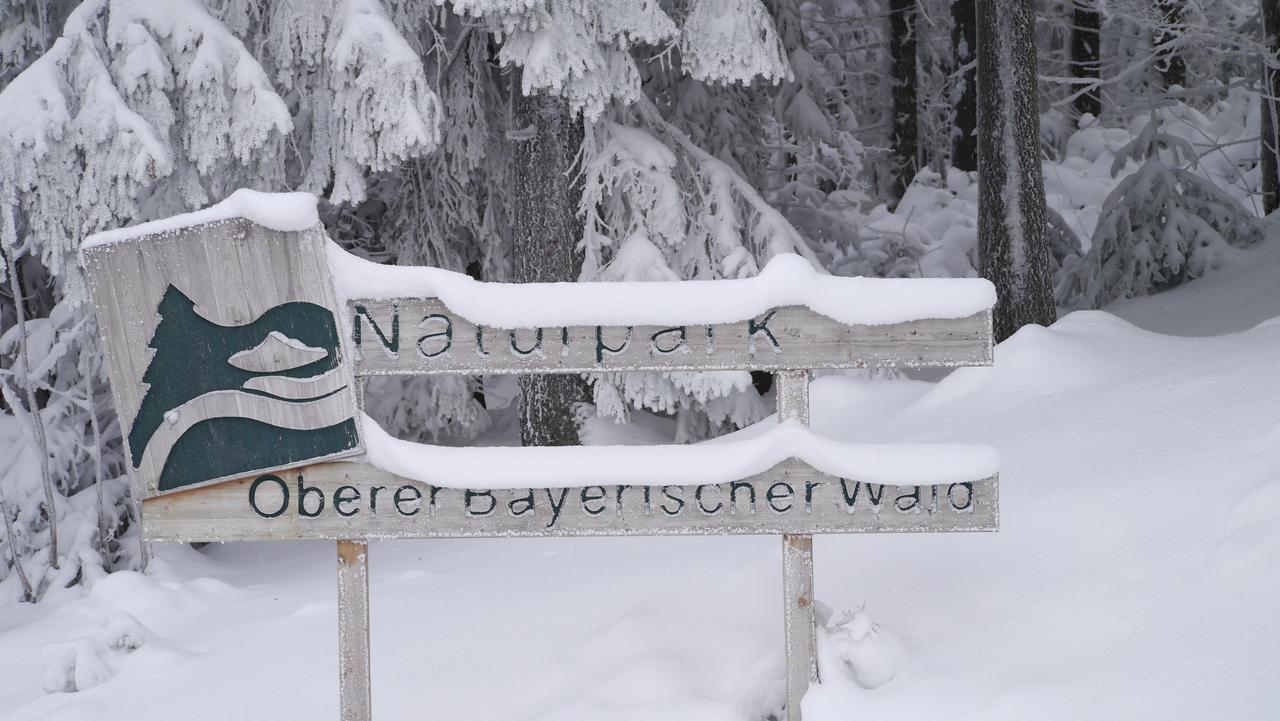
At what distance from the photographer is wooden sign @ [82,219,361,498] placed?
14.2 feet

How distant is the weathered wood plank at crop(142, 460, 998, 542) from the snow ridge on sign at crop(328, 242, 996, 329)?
65 cm

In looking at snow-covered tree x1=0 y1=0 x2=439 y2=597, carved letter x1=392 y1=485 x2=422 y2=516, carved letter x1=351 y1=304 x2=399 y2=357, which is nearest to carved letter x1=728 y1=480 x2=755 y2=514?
carved letter x1=392 y1=485 x2=422 y2=516

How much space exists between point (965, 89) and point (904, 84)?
1607 millimetres

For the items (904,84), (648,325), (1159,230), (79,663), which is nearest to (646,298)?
(648,325)

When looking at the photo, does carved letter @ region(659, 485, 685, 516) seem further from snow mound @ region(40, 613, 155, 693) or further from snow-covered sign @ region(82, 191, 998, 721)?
snow mound @ region(40, 613, 155, 693)

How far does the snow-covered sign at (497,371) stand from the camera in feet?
14.4

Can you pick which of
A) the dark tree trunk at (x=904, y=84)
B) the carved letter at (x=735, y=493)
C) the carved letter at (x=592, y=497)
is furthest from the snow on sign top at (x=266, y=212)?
the dark tree trunk at (x=904, y=84)

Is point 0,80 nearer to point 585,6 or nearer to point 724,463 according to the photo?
point 585,6

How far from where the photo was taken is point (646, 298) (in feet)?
14.6

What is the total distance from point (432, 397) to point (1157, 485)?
19.0ft

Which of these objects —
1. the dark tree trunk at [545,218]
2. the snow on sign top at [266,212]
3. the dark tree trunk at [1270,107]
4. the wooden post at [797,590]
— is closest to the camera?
the snow on sign top at [266,212]

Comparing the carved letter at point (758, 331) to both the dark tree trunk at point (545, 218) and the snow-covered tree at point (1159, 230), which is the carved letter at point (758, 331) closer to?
the dark tree trunk at point (545, 218)

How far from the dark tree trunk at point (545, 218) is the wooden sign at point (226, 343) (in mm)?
3613

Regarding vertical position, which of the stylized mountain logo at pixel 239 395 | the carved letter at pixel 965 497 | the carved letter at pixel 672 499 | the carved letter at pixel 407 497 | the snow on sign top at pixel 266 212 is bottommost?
the carved letter at pixel 965 497
